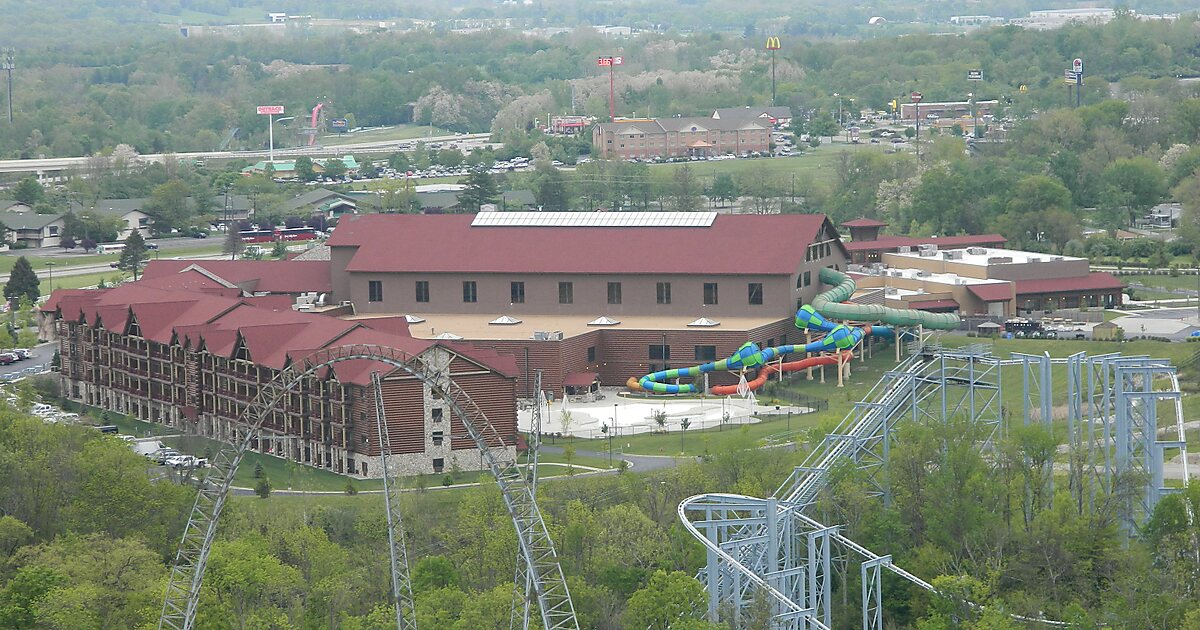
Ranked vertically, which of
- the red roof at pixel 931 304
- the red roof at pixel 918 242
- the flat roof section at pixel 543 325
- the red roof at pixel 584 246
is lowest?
the red roof at pixel 931 304

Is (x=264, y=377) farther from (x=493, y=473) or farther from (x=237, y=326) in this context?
(x=493, y=473)

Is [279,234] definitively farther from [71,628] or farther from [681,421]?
[71,628]

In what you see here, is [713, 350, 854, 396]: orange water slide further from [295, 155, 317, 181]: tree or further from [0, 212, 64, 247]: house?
[295, 155, 317, 181]: tree

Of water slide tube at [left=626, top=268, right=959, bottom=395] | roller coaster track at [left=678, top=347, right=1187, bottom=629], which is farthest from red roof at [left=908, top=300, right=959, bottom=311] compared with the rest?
roller coaster track at [left=678, top=347, right=1187, bottom=629]

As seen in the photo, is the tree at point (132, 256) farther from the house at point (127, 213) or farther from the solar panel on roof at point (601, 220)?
the solar panel on roof at point (601, 220)

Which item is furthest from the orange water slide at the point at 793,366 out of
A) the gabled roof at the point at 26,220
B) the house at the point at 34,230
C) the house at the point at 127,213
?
the house at the point at 127,213

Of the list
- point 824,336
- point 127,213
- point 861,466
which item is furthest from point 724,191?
point 861,466
